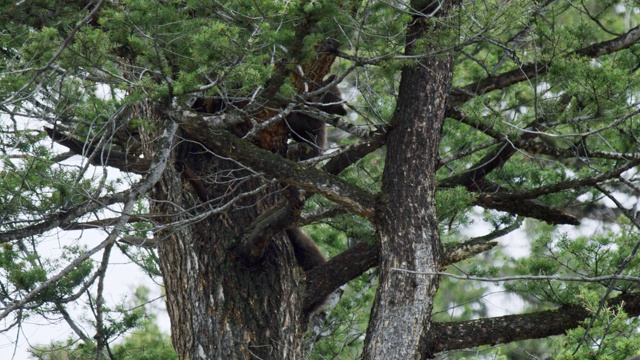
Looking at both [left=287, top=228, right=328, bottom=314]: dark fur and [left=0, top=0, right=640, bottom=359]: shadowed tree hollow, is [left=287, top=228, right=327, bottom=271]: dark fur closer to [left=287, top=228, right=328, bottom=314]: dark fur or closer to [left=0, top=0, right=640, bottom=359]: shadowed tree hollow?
[left=287, top=228, right=328, bottom=314]: dark fur

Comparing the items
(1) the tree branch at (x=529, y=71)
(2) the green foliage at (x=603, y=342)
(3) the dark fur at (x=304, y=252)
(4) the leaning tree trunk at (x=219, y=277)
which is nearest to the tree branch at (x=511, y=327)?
(2) the green foliage at (x=603, y=342)

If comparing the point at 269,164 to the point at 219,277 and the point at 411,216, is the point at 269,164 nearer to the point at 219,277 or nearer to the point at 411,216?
the point at 411,216

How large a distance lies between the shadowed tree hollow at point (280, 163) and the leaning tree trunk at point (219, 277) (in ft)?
0.05

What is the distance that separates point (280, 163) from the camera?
5223 millimetres

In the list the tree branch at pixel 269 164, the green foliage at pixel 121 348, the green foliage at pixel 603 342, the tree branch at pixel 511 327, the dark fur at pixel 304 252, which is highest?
the dark fur at pixel 304 252

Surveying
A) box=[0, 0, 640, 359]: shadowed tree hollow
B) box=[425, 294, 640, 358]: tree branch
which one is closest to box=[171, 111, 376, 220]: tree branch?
box=[0, 0, 640, 359]: shadowed tree hollow

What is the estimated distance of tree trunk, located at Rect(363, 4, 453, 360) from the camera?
5.05 metres

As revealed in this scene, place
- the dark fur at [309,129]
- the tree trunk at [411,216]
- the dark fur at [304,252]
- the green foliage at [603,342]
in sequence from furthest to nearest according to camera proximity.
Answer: the dark fur at [309,129] → the dark fur at [304,252] → the tree trunk at [411,216] → the green foliage at [603,342]

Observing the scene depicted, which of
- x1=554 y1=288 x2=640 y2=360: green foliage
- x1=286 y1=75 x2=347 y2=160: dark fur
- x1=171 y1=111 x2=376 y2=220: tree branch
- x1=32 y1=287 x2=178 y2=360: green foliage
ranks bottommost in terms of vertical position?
x1=554 y1=288 x2=640 y2=360: green foliage

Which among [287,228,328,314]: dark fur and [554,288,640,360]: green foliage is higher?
[287,228,328,314]: dark fur

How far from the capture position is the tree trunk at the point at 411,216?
5051mm

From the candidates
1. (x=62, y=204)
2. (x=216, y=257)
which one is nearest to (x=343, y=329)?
(x=216, y=257)

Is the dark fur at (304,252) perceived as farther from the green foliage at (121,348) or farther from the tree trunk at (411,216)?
the tree trunk at (411,216)

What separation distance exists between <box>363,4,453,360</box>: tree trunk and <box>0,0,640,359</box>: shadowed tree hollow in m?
0.01
